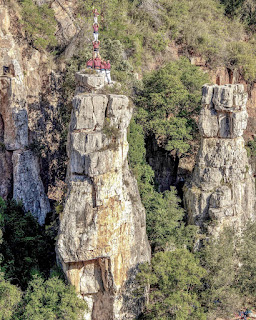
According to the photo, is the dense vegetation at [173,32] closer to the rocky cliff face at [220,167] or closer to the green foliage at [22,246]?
the rocky cliff face at [220,167]

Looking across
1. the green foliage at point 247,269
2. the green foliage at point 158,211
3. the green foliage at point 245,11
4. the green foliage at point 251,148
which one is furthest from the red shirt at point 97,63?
the green foliage at point 245,11

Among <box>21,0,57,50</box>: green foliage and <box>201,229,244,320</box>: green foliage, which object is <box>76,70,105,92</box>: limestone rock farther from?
<box>21,0,57,50</box>: green foliage

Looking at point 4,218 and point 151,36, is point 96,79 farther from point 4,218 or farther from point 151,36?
point 151,36

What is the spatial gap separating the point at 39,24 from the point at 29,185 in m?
12.8

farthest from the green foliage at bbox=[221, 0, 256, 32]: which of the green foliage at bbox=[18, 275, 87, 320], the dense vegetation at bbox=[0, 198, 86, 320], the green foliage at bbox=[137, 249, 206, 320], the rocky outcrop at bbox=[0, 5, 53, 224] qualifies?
the green foliage at bbox=[18, 275, 87, 320]

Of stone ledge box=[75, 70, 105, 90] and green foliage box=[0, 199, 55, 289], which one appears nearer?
stone ledge box=[75, 70, 105, 90]

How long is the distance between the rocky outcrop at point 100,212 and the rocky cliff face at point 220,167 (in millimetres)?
6583

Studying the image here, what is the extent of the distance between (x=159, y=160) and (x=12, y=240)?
12.1 m

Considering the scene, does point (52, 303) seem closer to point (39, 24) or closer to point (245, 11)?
point (39, 24)

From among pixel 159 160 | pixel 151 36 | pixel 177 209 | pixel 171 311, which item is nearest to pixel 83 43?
pixel 151 36

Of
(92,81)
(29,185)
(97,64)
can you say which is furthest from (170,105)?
(29,185)

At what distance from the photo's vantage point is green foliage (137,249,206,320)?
18.6 meters

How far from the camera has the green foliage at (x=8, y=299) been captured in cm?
1770

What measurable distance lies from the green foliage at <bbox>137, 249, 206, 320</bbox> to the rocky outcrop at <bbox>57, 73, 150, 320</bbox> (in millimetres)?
969
